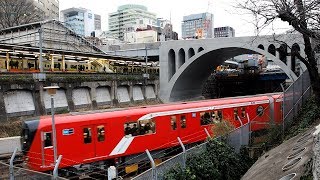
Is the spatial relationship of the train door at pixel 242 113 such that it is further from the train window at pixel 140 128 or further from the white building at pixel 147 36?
the white building at pixel 147 36

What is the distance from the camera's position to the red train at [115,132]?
13.6 meters

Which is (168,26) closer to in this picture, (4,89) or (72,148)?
(4,89)

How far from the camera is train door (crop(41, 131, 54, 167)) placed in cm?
1347

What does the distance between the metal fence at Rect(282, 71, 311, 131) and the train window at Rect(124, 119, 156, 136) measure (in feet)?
19.9

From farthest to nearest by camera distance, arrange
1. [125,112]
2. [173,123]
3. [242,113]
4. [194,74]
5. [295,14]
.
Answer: [194,74] → [242,113] → [173,123] → [125,112] → [295,14]

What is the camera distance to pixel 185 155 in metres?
11.0

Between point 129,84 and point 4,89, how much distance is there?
628 inches

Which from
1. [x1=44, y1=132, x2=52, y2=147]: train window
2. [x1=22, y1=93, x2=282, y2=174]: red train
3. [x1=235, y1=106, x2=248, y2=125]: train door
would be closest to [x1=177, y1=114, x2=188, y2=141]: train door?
[x1=22, y1=93, x2=282, y2=174]: red train

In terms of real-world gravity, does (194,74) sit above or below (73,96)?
above

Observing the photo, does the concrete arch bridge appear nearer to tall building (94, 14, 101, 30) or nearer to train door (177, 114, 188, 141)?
train door (177, 114, 188, 141)

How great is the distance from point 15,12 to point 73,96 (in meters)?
32.6

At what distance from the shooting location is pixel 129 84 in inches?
1583

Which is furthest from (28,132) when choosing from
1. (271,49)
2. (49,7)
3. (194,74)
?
(49,7)

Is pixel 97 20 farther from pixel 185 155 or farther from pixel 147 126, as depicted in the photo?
pixel 185 155
